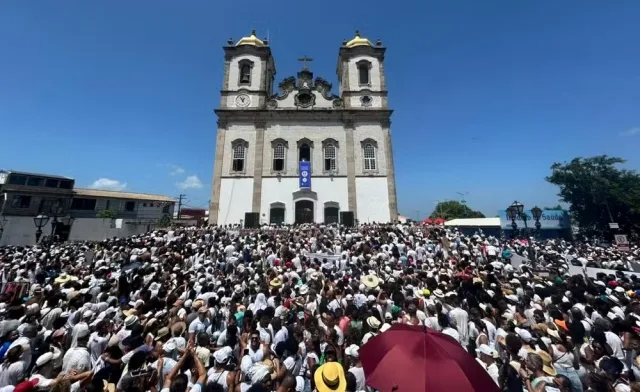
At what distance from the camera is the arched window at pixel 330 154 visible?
89.2 feet

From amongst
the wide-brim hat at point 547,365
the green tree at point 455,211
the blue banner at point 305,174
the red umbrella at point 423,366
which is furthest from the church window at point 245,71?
the green tree at point 455,211

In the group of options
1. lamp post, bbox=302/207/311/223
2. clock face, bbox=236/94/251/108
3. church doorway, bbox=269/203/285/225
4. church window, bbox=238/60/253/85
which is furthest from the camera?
church window, bbox=238/60/253/85

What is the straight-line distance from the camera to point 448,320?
19.9 feet

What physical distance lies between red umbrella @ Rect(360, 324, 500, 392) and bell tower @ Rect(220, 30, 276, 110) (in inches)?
1109

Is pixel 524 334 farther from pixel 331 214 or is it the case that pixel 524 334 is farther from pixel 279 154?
pixel 279 154

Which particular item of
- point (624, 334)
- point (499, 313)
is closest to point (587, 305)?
point (624, 334)

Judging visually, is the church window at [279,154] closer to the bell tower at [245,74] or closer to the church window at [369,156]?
the bell tower at [245,74]

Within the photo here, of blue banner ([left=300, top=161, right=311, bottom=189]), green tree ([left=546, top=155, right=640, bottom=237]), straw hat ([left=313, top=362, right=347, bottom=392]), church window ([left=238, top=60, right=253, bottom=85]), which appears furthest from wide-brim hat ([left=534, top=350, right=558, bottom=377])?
green tree ([left=546, top=155, right=640, bottom=237])

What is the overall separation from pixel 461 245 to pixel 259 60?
88.1ft

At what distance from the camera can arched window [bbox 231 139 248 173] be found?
26.7 meters

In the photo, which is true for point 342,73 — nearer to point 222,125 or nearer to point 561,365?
point 222,125

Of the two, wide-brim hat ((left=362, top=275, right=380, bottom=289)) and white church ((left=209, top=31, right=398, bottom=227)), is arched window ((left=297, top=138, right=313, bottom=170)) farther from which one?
wide-brim hat ((left=362, top=275, right=380, bottom=289))

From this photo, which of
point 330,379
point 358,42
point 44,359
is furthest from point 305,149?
point 330,379

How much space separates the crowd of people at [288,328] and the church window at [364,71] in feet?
78.1
